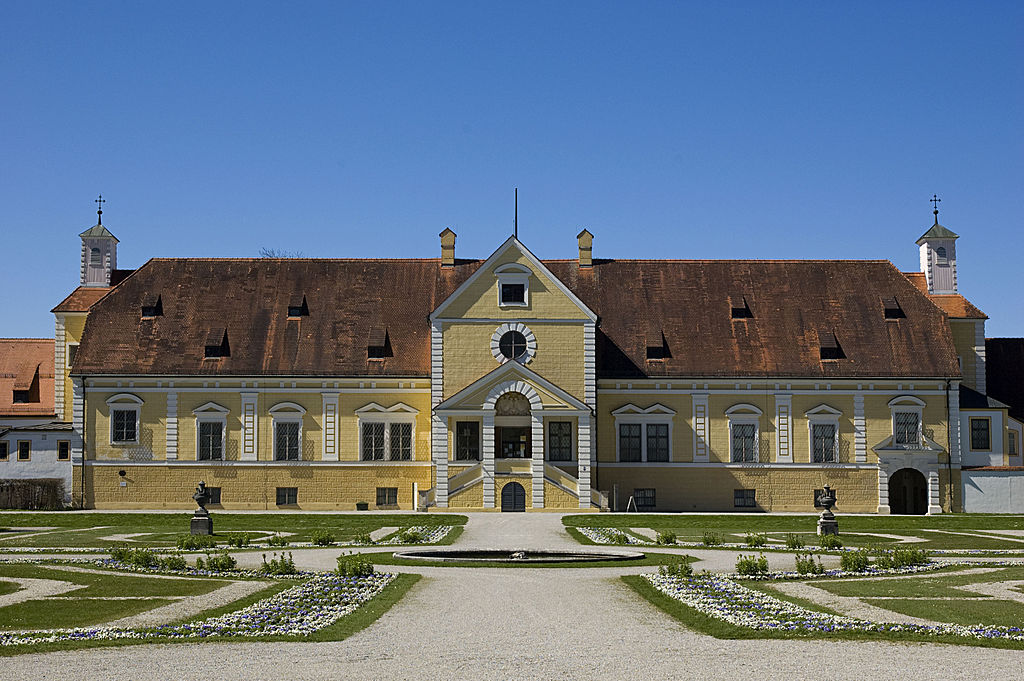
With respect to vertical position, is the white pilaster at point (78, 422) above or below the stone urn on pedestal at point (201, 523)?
above

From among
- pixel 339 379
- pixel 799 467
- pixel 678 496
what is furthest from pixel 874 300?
pixel 339 379

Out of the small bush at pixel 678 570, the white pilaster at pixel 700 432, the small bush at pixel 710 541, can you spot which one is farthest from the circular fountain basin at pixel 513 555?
the white pilaster at pixel 700 432

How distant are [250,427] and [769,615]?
39.1 metres

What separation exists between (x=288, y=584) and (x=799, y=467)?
36.2m

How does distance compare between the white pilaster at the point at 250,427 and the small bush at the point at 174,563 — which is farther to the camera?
the white pilaster at the point at 250,427

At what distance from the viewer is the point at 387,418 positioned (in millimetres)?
54938

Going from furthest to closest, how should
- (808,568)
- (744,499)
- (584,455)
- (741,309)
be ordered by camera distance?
(741,309), (744,499), (584,455), (808,568)

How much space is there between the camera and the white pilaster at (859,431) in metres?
55.1

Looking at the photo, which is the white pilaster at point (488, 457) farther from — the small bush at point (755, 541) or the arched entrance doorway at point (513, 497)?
the small bush at point (755, 541)

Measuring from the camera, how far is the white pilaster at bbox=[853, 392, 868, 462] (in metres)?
55.1

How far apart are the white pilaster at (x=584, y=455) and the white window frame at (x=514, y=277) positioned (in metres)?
5.88

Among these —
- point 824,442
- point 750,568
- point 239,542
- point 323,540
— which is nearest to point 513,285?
point 824,442

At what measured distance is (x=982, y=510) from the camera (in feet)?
177

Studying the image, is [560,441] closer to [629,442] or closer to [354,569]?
[629,442]
